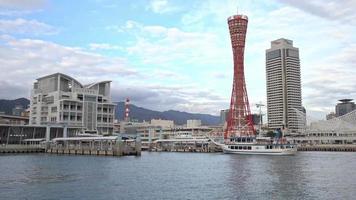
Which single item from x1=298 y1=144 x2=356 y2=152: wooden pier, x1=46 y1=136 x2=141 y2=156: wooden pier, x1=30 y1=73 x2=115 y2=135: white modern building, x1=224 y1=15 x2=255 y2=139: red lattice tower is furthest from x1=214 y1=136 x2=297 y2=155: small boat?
x1=30 y1=73 x2=115 y2=135: white modern building

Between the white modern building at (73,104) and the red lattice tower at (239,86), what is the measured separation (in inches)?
1550

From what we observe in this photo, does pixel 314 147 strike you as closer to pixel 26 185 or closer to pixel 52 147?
pixel 52 147

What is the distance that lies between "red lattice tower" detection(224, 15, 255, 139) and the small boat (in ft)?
31.4

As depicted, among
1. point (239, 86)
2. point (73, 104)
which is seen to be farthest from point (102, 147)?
point (239, 86)

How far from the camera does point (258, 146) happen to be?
9181 centimetres

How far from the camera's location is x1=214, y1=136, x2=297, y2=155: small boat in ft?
292

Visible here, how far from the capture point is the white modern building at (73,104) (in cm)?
12144

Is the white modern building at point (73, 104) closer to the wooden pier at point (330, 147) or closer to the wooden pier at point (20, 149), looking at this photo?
the wooden pier at point (20, 149)

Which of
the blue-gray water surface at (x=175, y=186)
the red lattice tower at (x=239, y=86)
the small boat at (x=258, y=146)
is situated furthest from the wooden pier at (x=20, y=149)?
the blue-gray water surface at (x=175, y=186)

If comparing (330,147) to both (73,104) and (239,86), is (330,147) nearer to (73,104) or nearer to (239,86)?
(239,86)

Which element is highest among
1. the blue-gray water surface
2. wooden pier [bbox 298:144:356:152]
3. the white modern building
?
the white modern building

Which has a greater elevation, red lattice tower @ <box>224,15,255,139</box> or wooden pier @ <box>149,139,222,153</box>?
red lattice tower @ <box>224,15,255,139</box>

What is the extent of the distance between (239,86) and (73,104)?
47707 millimetres

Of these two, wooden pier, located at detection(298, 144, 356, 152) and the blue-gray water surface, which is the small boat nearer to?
wooden pier, located at detection(298, 144, 356, 152)
